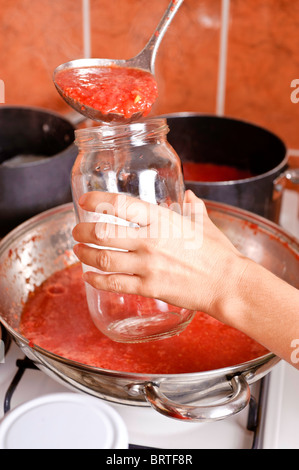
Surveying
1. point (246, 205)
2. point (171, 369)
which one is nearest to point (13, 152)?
point (246, 205)

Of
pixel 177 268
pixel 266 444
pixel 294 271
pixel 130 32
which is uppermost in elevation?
pixel 130 32

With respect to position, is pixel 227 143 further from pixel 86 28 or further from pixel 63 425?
pixel 63 425

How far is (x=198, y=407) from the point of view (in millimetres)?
490

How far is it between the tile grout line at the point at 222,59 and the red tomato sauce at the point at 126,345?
0.54 meters

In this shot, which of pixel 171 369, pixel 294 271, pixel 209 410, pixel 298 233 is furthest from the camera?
pixel 298 233

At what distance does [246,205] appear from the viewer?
819 mm

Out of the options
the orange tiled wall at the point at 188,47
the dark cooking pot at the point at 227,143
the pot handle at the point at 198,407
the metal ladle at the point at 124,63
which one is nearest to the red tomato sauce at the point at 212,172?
the dark cooking pot at the point at 227,143

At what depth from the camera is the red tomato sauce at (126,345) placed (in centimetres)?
63

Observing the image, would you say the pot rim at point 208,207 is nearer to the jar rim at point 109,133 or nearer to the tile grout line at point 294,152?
the jar rim at point 109,133

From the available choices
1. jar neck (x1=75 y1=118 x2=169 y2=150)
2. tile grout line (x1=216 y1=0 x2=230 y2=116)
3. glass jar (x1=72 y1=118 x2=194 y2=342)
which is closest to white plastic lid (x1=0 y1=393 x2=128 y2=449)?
glass jar (x1=72 y1=118 x2=194 y2=342)

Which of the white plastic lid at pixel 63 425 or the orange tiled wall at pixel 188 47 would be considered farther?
the orange tiled wall at pixel 188 47

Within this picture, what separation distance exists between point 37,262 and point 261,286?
39 cm

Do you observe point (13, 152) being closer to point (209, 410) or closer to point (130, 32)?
point (130, 32)

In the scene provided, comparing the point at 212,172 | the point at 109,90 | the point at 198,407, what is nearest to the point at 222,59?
the point at 212,172
